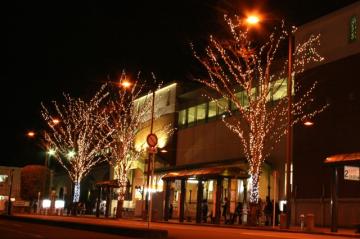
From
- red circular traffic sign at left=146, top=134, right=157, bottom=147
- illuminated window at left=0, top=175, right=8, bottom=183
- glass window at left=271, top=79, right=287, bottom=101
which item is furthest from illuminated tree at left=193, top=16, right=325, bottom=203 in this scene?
illuminated window at left=0, top=175, right=8, bottom=183

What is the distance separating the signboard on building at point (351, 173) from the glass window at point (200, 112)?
25.4 m

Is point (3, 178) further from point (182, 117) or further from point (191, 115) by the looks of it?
point (191, 115)

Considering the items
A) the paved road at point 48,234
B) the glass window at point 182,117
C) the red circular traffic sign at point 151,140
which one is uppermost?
the glass window at point 182,117

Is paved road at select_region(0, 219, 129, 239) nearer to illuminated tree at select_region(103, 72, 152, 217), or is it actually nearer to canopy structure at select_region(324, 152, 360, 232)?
Answer: canopy structure at select_region(324, 152, 360, 232)

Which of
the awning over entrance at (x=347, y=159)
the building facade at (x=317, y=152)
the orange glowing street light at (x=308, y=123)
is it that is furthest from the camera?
the orange glowing street light at (x=308, y=123)

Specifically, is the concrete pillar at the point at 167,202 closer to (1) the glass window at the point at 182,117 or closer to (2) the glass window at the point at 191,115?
(2) the glass window at the point at 191,115

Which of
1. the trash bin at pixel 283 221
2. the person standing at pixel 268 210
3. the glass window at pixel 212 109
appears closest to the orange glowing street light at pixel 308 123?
the person standing at pixel 268 210

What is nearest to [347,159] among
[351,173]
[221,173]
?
[351,173]

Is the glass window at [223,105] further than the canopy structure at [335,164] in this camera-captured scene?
Yes

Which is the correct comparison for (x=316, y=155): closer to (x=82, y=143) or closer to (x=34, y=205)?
(x=82, y=143)

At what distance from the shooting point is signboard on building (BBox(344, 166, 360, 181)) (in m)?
28.5

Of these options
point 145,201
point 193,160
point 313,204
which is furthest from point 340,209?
point 193,160

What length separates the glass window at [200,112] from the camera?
53562mm

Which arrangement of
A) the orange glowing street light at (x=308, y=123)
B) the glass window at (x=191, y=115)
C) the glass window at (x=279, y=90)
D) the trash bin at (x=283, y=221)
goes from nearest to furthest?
the trash bin at (x=283, y=221) → the orange glowing street light at (x=308, y=123) → the glass window at (x=279, y=90) → the glass window at (x=191, y=115)
